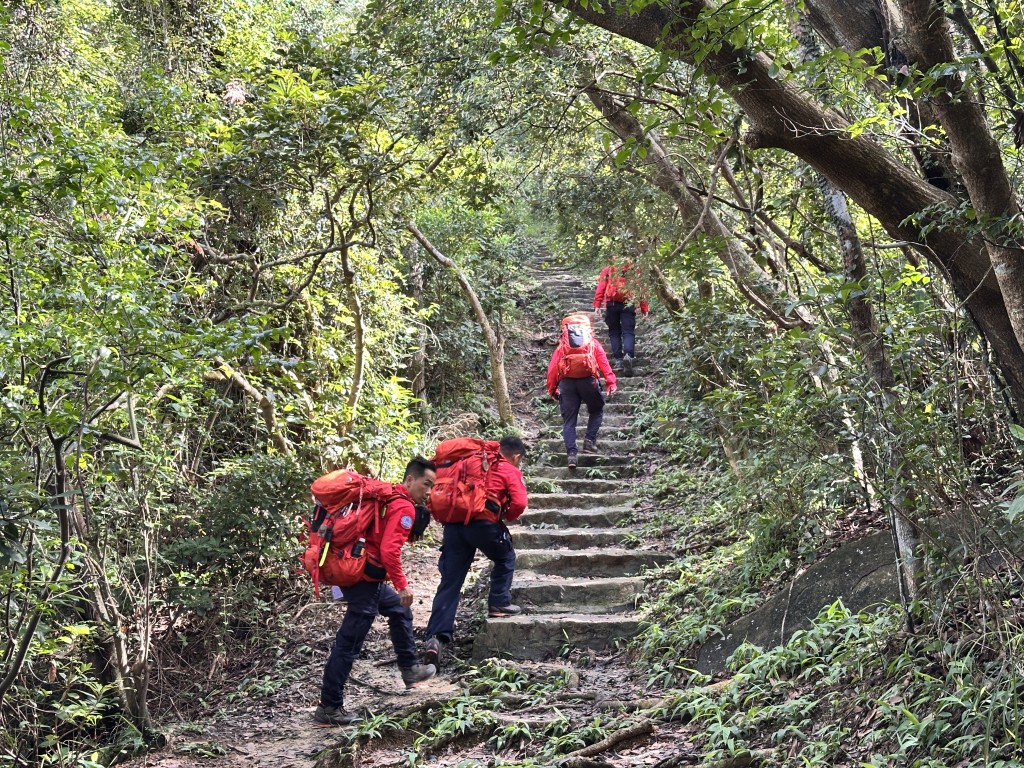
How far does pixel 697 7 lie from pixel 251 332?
3.21 m

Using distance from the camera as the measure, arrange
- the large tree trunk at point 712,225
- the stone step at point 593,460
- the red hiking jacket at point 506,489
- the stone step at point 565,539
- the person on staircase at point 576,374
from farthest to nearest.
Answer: the stone step at point 593,460, the person on staircase at point 576,374, the stone step at point 565,539, the red hiking jacket at point 506,489, the large tree trunk at point 712,225

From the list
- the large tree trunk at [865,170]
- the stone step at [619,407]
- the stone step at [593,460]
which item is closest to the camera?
the large tree trunk at [865,170]

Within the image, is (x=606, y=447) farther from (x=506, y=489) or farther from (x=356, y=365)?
(x=506, y=489)

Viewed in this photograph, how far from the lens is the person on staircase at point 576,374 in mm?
10094

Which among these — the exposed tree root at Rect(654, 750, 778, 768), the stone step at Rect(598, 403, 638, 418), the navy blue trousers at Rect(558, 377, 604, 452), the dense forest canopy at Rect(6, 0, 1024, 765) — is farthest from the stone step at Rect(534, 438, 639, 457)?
the exposed tree root at Rect(654, 750, 778, 768)

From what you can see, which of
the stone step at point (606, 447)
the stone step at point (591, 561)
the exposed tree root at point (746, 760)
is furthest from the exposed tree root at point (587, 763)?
the stone step at point (606, 447)

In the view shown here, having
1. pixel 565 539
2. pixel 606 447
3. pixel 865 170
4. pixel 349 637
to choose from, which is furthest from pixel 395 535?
pixel 606 447

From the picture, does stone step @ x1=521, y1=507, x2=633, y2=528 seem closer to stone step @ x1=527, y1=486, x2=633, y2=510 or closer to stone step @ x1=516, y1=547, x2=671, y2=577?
stone step @ x1=527, y1=486, x2=633, y2=510

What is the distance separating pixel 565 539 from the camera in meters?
8.52

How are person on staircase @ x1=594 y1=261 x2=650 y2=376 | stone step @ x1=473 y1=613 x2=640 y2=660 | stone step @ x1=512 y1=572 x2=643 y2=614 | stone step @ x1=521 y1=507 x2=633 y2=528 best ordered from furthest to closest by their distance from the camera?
person on staircase @ x1=594 y1=261 x2=650 y2=376 → stone step @ x1=521 y1=507 x2=633 y2=528 → stone step @ x1=512 y1=572 x2=643 y2=614 → stone step @ x1=473 y1=613 x2=640 y2=660

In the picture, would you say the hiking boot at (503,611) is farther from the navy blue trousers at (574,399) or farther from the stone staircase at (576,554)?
the navy blue trousers at (574,399)

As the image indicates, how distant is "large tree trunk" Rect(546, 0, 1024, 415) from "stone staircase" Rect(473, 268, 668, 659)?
3746 mm

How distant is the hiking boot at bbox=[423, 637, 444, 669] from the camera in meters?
6.54

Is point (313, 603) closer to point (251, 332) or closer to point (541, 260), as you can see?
point (251, 332)
